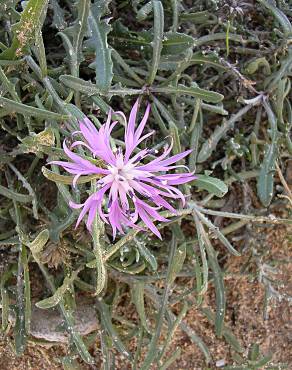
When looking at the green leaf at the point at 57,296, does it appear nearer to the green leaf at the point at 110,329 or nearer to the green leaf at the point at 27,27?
the green leaf at the point at 110,329

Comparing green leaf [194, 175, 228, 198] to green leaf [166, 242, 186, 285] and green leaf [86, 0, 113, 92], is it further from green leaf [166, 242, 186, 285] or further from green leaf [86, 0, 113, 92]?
green leaf [86, 0, 113, 92]

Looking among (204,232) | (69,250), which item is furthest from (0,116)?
(204,232)

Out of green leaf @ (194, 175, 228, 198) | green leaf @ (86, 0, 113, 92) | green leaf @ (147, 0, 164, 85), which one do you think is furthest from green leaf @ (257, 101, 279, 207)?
green leaf @ (86, 0, 113, 92)

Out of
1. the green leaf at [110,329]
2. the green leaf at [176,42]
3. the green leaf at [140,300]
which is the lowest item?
the green leaf at [110,329]

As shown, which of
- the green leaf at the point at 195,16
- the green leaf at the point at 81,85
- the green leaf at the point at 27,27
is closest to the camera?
the green leaf at the point at 27,27

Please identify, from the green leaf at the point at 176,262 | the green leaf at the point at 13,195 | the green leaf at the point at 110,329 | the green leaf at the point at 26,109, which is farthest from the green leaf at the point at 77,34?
the green leaf at the point at 110,329
